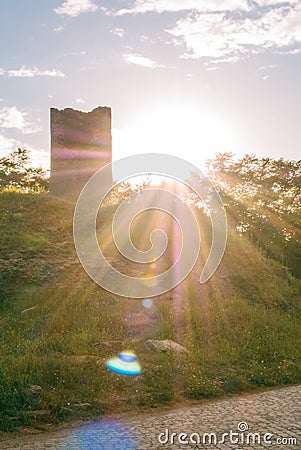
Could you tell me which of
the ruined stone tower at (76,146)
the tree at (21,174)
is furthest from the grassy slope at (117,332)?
the tree at (21,174)

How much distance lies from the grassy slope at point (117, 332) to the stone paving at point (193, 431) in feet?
2.06

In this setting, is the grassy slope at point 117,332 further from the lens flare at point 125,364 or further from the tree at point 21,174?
the tree at point 21,174

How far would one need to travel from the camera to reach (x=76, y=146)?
24.2 meters

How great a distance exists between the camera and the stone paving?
620 centimetres

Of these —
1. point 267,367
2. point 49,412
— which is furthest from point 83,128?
point 49,412

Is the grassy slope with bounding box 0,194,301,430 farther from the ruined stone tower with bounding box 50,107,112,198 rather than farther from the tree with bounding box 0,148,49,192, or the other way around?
the tree with bounding box 0,148,49,192

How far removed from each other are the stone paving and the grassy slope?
2.06ft

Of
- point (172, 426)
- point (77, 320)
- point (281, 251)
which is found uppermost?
point (281, 251)

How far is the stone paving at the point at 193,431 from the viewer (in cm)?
620

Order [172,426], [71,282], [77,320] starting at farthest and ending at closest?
[71,282]
[77,320]
[172,426]

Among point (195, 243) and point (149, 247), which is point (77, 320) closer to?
point (149, 247)

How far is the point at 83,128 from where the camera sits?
24.5 metres

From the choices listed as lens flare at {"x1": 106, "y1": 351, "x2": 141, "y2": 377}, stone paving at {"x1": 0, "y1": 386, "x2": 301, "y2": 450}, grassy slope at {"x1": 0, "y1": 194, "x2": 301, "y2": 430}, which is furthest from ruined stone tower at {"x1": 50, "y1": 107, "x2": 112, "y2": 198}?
stone paving at {"x1": 0, "y1": 386, "x2": 301, "y2": 450}

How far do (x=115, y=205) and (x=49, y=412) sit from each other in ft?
45.6
